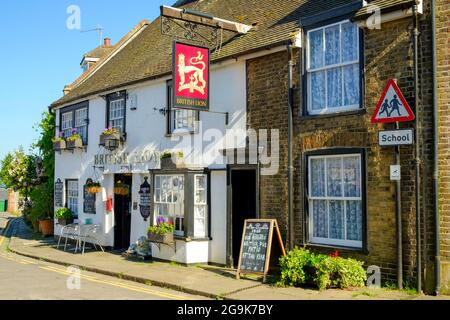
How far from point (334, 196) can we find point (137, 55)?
11753mm

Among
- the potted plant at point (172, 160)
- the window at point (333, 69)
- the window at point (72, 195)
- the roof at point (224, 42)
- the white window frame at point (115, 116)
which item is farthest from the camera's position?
the window at point (72, 195)

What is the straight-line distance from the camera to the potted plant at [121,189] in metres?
17.0

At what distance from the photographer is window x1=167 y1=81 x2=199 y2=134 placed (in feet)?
48.0

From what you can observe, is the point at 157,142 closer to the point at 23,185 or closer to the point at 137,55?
the point at 137,55

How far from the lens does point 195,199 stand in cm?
1392

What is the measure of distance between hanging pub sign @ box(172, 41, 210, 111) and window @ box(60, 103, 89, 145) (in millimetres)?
8173

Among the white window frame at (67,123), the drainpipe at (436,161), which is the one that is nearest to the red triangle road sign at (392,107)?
the drainpipe at (436,161)

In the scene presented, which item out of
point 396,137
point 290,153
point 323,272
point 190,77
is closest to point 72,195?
point 190,77

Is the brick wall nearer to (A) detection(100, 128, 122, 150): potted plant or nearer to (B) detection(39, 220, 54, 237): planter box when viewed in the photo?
(A) detection(100, 128, 122, 150): potted plant

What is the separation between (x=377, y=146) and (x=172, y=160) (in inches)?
238

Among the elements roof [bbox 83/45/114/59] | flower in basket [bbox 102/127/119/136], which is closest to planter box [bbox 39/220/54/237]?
flower in basket [bbox 102/127/119/136]

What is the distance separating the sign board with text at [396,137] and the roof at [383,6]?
7.49 feet

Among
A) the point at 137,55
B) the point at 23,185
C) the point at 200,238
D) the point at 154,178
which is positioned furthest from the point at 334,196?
the point at 23,185

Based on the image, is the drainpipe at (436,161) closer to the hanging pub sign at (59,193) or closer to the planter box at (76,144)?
the planter box at (76,144)
